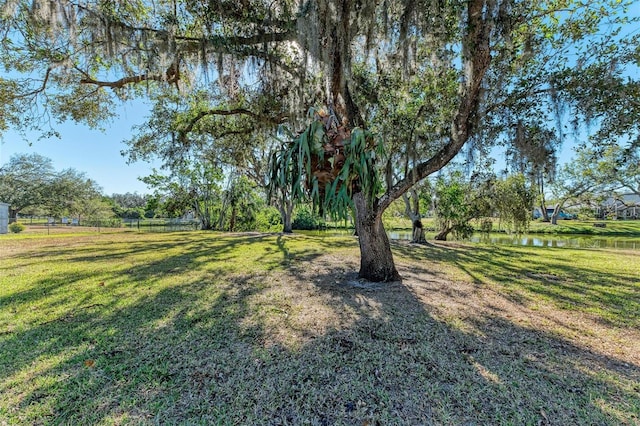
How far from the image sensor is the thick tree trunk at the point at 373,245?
15.0 feet

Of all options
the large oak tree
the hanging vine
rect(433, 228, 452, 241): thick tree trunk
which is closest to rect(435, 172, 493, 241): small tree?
rect(433, 228, 452, 241): thick tree trunk

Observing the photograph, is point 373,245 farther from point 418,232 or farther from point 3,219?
point 3,219

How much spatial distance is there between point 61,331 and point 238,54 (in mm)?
4709

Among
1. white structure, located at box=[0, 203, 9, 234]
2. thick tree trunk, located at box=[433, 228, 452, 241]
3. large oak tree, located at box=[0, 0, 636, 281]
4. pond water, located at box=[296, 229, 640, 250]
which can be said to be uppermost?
large oak tree, located at box=[0, 0, 636, 281]

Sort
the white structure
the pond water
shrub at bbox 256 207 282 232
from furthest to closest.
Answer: shrub at bbox 256 207 282 232
the white structure
the pond water

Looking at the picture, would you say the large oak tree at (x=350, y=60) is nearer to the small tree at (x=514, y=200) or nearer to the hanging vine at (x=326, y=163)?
the hanging vine at (x=326, y=163)

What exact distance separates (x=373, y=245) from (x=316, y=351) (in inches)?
98.8

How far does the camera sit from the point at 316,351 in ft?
7.86

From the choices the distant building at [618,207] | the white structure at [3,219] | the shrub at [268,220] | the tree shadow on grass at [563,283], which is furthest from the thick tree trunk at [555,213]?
the white structure at [3,219]

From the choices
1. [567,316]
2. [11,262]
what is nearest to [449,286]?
[567,316]

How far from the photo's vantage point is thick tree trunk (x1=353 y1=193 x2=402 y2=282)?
15.0ft

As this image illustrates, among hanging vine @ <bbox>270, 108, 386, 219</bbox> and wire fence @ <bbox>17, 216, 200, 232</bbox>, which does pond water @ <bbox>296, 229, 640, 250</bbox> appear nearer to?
hanging vine @ <bbox>270, 108, 386, 219</bbox>

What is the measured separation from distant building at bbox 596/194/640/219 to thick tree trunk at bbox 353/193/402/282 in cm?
2044

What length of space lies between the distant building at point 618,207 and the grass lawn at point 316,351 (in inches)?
739
